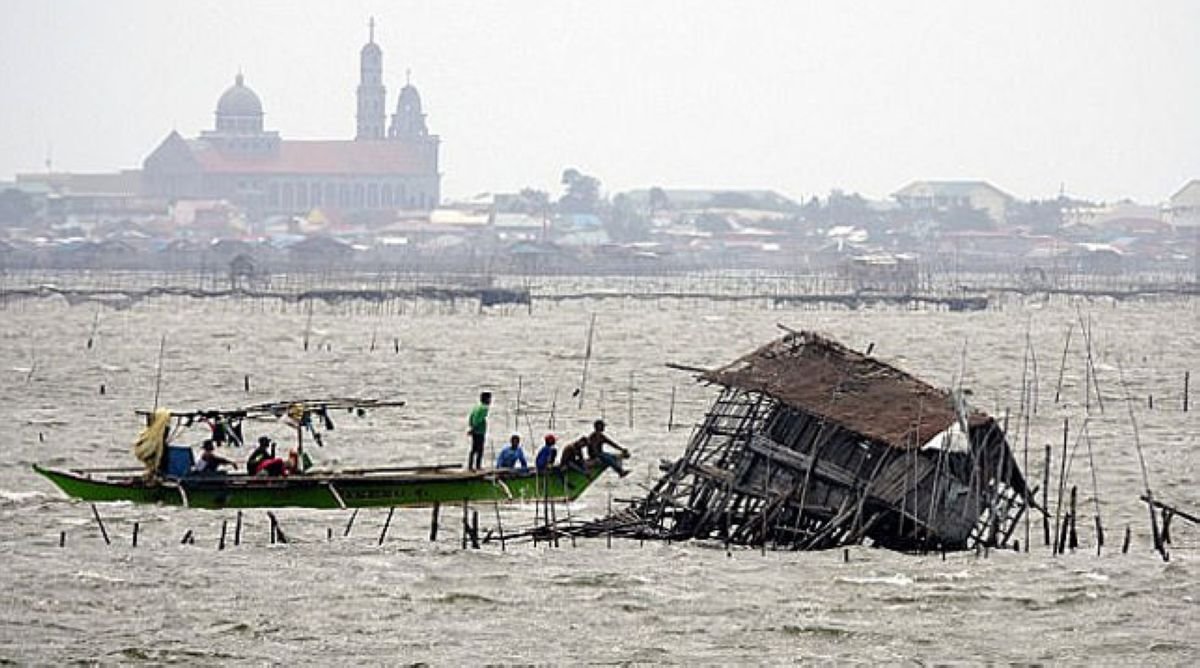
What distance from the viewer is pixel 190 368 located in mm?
58031

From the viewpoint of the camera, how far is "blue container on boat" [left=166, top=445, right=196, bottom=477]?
90.0ft

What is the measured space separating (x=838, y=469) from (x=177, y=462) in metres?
8.75

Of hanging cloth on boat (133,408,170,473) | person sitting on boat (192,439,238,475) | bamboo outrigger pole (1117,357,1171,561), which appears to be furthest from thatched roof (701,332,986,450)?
hanging cloth on boat (133,408,170,473)

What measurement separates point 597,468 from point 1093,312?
282 ft

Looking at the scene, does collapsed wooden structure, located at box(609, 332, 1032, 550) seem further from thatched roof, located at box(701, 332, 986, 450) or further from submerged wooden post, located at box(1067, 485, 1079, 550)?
submerged wooden post, located at box(1067, 485, 1079, 550)

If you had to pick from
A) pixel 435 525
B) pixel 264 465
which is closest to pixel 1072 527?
pixel 435 525

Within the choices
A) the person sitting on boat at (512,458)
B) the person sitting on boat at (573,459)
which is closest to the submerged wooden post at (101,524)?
the person sitting on boat at (512,458)

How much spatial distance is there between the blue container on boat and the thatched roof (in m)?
6.77

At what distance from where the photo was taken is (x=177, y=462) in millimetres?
27531

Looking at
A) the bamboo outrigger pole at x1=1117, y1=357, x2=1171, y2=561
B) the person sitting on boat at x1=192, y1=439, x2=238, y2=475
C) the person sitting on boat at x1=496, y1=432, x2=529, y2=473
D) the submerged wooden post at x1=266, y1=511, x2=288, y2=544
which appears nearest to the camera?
the bamboo outrigger pole at x1=1117, y1=357, x2=1171, y2=561

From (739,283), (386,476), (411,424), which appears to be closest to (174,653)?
(386,476)

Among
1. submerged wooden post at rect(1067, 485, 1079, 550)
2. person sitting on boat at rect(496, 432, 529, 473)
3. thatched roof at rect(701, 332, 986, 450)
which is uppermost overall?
thatched roof at rect(701, 332, 986, 450)

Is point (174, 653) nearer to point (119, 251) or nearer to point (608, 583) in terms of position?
point (608, 583)

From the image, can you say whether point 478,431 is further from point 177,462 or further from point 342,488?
point 177,462
